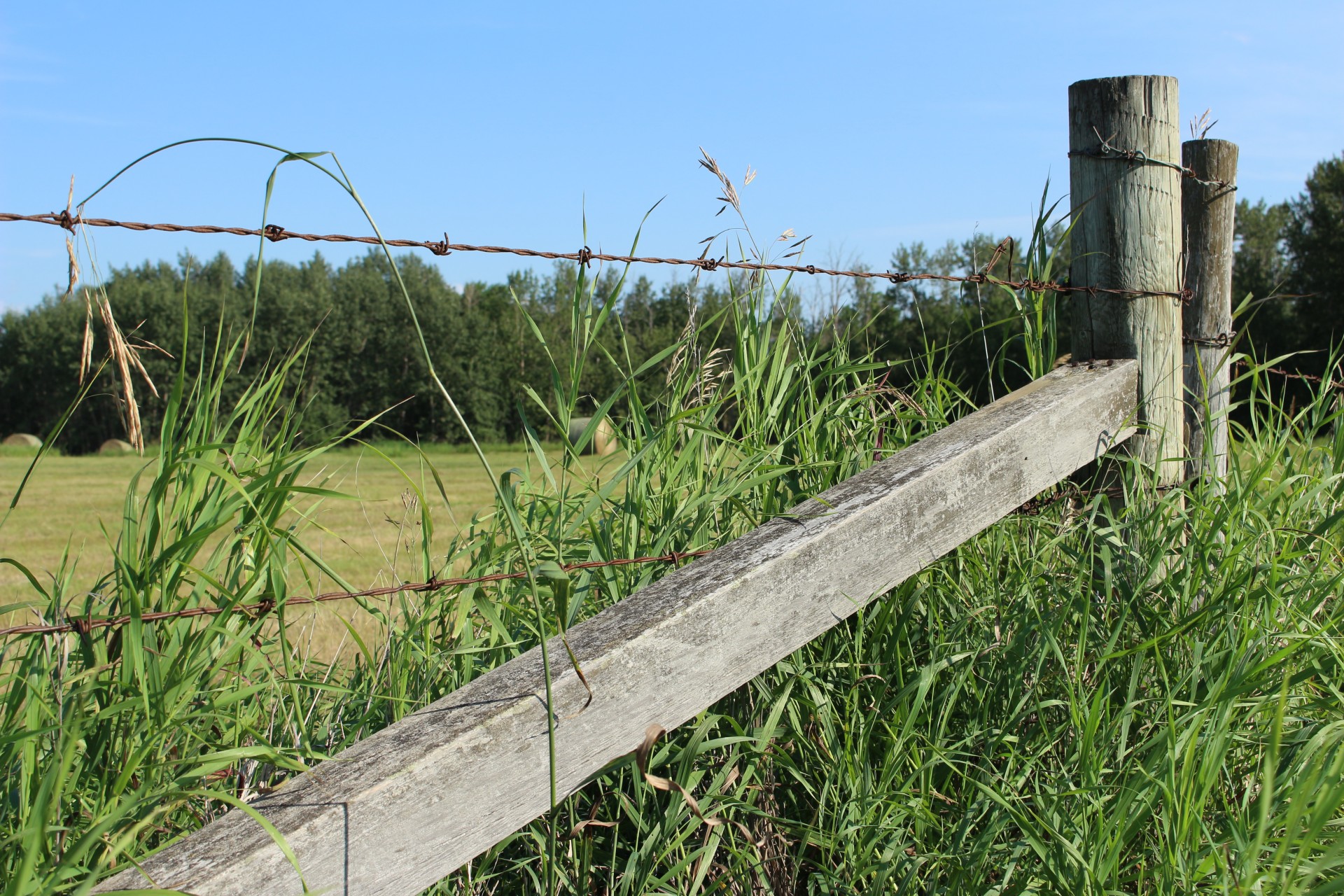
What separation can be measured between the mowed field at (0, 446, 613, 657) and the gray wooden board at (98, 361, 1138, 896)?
334mm

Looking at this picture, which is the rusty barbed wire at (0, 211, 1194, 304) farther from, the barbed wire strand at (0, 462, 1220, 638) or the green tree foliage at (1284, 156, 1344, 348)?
the green tree foliage at (1284, 156, 1344, 348)

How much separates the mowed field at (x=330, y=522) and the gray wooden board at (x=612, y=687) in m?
0.33

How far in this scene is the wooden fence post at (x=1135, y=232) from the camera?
2.27 metres

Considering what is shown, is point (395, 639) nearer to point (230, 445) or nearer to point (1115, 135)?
point (230, 445)

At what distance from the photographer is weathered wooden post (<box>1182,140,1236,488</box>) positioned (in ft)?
8.45

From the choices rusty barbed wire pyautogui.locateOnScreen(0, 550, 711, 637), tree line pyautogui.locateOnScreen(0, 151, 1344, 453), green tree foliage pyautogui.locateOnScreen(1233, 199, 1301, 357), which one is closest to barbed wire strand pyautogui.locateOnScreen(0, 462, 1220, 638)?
rusty barbed wire pyautogui.locateOnScreen(0, 550, 711, 637)

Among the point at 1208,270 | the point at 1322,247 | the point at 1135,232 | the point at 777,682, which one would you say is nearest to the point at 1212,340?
the point at 1208,270

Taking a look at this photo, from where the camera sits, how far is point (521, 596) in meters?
1.86

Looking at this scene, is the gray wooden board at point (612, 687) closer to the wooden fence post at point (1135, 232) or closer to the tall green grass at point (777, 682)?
the tall green grass at point (777, 682)

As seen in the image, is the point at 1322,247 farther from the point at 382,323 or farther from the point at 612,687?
the point at 382,323

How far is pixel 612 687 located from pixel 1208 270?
2.31 meters

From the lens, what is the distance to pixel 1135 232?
229cm

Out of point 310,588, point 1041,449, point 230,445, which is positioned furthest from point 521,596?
point 1041,449

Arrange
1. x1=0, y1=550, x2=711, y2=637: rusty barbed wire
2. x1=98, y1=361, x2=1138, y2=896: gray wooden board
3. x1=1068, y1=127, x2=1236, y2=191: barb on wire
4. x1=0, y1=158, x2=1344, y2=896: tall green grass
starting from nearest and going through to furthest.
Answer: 1. x1=98, y1=361, x2=1138, y2=896: gray wooden board
2. x1=0, y1=550, x2=711, y2=637: rusty barbed wire
3. x1=0, y1=158, x2=1344, y2=896: tall green grass
4. x1=1068, y1=127, x2=1236, y2=191: barb on wire
